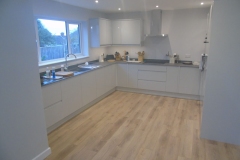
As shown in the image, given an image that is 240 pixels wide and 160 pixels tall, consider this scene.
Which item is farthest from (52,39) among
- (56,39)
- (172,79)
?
(172,79)

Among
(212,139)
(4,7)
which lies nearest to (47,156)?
(4,7)

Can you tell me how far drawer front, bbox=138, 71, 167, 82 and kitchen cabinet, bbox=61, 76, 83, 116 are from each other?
6.13 feet

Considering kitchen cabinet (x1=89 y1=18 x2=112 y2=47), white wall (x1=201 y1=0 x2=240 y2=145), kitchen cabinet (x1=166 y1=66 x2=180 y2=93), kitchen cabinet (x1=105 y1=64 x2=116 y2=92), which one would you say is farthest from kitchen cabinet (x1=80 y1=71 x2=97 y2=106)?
white wall (x1=201 y1=0 x2=240 y2=145)

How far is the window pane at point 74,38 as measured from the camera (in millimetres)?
4318

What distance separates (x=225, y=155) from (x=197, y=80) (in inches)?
84.2

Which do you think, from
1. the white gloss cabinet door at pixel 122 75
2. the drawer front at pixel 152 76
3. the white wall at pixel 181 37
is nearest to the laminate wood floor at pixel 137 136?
the drawer front at pixel 152 76

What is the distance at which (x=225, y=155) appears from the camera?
237cm

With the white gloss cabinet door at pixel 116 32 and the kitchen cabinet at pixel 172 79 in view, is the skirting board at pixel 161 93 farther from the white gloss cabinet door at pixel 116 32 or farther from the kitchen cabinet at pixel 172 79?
the white gloss cabinet door at pixel 116 32

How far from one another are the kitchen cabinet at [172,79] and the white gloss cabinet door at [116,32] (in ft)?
5.61

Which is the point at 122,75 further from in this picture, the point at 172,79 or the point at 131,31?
the point at 172,79

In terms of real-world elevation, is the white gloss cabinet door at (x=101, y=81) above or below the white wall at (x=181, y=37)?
below

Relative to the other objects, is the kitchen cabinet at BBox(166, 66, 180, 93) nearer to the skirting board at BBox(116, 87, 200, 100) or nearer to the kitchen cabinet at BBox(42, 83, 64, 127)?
the skirting board at BBox(116, 87, 200, 100)

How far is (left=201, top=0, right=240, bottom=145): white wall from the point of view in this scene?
7.65ft

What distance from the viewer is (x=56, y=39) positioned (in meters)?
3.88
